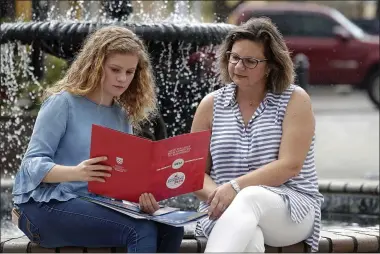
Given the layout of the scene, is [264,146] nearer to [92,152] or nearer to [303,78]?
[92,152]

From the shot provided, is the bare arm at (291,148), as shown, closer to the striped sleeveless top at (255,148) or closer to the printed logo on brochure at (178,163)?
the striped sleeveless top at (255,148)

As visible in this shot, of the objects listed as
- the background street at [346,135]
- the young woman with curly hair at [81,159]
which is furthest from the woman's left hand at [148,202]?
the background street at [346,135]

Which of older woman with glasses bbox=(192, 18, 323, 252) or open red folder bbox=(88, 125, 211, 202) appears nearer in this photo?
open red folder bbox=(88, 125, 211, 202)

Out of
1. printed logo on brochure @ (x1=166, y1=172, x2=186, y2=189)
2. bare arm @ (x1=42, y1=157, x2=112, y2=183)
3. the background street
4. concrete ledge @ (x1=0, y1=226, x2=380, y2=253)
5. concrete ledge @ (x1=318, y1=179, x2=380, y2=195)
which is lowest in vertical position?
the background street

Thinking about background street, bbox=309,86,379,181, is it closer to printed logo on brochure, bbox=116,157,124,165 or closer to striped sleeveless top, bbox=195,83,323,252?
striped sleeveless top, bbox=195,83,323,252

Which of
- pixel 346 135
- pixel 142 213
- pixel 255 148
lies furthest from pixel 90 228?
pixel 346 135

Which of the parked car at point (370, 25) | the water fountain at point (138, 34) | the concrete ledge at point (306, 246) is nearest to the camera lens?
the concrete ledge at point (306, 246)

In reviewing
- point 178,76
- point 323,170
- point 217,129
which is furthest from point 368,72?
point 217,129

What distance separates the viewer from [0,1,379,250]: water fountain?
19.4 ft

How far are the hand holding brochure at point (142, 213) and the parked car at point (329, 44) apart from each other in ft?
53.2

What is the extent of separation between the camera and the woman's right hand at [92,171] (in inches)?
141

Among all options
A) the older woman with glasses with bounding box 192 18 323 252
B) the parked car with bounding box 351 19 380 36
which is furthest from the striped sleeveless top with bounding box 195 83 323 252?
the parked car with bounding box 351 19 380 36

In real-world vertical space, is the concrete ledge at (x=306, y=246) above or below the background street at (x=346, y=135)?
above

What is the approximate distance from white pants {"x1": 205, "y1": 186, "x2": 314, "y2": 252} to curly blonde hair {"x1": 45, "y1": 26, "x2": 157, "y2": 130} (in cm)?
55
